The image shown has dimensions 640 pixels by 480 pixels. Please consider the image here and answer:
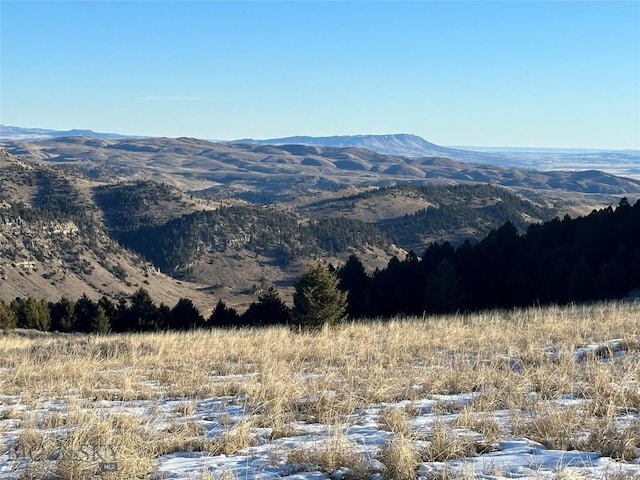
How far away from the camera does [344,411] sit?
6.85 metres

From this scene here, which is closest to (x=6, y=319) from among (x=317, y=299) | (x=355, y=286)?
(x=355, y=286)

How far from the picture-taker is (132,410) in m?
7.32

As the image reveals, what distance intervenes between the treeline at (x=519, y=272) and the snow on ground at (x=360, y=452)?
3115 centimetres

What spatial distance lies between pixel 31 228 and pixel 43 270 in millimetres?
15639

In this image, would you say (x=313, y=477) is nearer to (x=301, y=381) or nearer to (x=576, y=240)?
(x=301, y=381)

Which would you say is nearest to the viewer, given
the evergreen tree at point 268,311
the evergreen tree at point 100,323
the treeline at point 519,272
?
the treeline at point 519,272

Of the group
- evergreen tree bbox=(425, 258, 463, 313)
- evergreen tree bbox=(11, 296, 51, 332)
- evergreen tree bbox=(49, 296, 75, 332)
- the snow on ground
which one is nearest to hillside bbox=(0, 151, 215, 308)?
evergreen tree bbox=(49, 296, 75, 332)

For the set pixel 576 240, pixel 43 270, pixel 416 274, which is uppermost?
pixel 576 240

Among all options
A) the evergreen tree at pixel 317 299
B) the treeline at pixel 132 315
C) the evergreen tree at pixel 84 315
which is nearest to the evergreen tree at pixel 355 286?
the treeline at pixel 132 315

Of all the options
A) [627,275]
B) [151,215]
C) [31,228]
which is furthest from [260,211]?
[627,275]

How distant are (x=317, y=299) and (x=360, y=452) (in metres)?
15.6

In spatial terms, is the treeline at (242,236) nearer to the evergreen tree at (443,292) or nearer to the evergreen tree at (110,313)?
the evergreen tree at (110,313)

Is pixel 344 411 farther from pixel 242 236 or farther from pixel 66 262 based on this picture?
pixel 242 236

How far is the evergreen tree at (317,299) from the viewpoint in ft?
66.4
